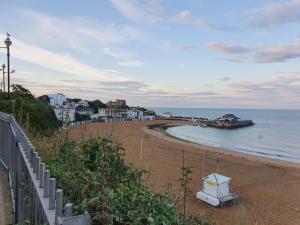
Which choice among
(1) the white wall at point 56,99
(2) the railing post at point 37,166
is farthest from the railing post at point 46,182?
(1) the white wall at point 56,99

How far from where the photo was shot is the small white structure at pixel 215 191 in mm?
12586

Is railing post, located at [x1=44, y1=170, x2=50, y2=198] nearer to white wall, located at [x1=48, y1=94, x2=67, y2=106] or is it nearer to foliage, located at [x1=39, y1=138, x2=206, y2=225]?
foliage, located at [x1=39, y1=138, x2=206, y2=225]

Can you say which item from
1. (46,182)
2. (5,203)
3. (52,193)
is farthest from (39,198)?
(5,203)

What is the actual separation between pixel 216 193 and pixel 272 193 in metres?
5.10

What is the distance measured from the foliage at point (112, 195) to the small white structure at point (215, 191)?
8747 millimetres

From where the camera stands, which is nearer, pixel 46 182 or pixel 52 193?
pixel 52 193

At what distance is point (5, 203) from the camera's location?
5066mm

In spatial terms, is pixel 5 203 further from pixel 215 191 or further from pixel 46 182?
pixel 215 191

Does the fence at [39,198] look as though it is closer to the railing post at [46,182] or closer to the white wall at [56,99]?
the railing post at [46,182]

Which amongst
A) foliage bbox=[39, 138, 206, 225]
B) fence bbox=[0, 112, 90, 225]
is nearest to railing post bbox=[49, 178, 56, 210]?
fence bbox=[0, 112, 90, 225]

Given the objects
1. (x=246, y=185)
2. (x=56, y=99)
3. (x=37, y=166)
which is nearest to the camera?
(x=37, y=166)

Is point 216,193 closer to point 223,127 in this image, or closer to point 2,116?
point 2,116

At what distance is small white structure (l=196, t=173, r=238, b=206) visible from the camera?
41.3 feet

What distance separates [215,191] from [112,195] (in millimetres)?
10787
